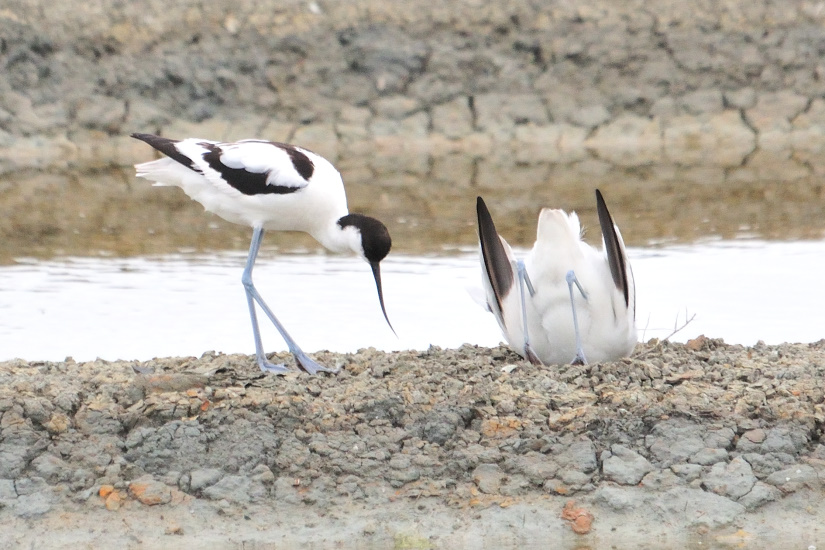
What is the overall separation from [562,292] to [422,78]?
987cm

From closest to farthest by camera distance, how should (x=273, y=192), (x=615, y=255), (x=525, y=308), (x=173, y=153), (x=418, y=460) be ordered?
1. (x=418, y=460)
2. (x=615, y=255)
3. (x=525, y=308)
4. (x=273, y=192)
5. (x=173, y=153)

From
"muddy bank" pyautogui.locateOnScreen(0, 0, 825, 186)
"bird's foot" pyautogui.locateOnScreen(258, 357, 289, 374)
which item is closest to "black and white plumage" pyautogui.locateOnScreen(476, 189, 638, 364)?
"bird's foot" pyautogui.locateOnScreen(258, 357, 289, 374)

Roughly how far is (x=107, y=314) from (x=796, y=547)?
4289 mm

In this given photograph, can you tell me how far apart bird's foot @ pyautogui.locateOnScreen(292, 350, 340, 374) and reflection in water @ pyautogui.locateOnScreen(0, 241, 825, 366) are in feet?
3.53

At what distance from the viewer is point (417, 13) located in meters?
14.8

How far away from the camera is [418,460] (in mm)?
4035

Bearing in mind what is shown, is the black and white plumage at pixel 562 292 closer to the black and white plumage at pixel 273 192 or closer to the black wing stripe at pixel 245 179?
the black and white plumage at pixel 273 192

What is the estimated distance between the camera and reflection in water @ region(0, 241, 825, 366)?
6.29 m

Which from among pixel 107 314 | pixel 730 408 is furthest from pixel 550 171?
pixel 730 408

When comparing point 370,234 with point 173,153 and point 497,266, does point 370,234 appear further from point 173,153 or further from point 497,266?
point 173,153

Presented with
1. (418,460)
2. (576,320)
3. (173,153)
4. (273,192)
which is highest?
(173,153)

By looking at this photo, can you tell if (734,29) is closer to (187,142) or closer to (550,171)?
(550,171)

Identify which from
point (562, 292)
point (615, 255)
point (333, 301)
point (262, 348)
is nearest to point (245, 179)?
A: point (262, 348)

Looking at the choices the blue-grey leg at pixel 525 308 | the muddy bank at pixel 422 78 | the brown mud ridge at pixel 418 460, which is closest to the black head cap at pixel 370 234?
the blue-grey leg at pixel 525 308
